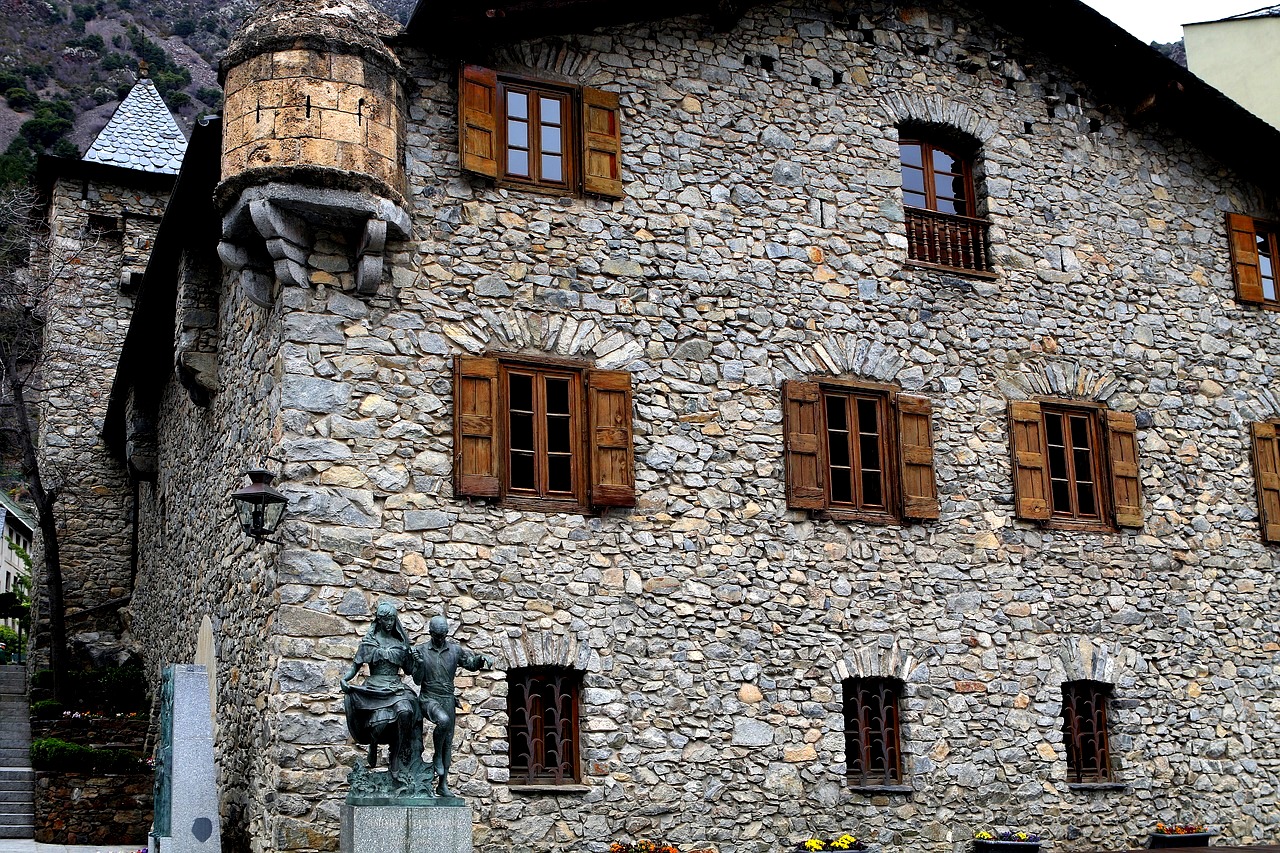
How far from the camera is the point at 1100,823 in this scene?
1378cm

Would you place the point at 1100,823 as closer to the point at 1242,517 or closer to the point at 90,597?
the point at 1242,517

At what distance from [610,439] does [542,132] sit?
3.05 metres

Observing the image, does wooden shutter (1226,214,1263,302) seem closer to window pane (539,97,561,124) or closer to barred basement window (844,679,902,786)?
barred basement window (844,679,902,786)

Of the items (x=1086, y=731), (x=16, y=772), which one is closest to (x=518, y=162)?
(x=1086, y=731)

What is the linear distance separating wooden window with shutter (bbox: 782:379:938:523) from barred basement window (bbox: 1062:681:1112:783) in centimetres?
253

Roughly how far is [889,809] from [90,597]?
1685 centimetres

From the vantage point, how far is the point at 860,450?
13586 mm

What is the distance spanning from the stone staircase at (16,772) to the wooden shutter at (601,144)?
9.99 metres

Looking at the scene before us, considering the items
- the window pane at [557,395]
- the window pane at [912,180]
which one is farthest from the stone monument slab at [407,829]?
the window pane at [912,180]

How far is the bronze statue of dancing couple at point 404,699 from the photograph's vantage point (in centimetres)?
933

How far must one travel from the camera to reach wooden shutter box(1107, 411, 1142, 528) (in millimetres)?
14703

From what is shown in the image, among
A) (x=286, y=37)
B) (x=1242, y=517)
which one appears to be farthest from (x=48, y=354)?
(x=1242, y=517)

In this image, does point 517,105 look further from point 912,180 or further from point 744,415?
point 912,180

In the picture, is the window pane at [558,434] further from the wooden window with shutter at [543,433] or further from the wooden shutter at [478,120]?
the wooden shutter at [478,120]
